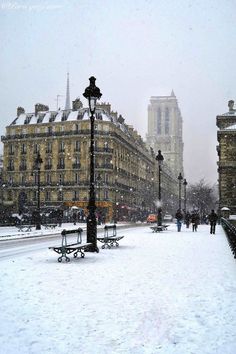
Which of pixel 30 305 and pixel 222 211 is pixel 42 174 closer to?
pixel 222 211

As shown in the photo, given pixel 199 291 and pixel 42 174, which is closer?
pixel 199 291

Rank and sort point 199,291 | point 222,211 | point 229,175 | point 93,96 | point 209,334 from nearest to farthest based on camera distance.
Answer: point 209,334 < point 199,291 < point 93,96 < point 222,211 < point 229,175

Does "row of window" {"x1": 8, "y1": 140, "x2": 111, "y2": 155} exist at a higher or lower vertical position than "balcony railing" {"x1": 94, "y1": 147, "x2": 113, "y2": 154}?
higher

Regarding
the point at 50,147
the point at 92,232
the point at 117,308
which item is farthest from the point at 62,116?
the point at 117,308

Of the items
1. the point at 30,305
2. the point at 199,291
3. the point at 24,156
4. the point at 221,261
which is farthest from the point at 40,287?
the point at 24,156

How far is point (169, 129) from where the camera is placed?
174125 mm

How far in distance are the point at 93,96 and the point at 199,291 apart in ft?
28.8

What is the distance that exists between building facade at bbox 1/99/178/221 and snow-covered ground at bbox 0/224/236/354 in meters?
54.5

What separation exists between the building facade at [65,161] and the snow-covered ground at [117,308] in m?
54.5

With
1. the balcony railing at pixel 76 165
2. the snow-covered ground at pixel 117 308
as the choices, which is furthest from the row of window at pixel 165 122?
the snow-covered ground at pixel 117 308

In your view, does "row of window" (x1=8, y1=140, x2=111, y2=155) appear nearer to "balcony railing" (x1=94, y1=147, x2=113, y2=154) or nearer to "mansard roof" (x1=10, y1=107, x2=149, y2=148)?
"balcony railing" (x1=94, y1=147, x2=113, y2=154)

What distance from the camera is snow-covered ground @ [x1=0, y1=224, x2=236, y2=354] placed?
516 centimetres

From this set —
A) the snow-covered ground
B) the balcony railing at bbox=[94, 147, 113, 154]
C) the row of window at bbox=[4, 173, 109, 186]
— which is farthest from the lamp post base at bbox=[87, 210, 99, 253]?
the balcony railing at bbox=[94, 147, 113, 154]

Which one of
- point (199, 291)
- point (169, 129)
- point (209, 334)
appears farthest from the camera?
point (169, 129)
